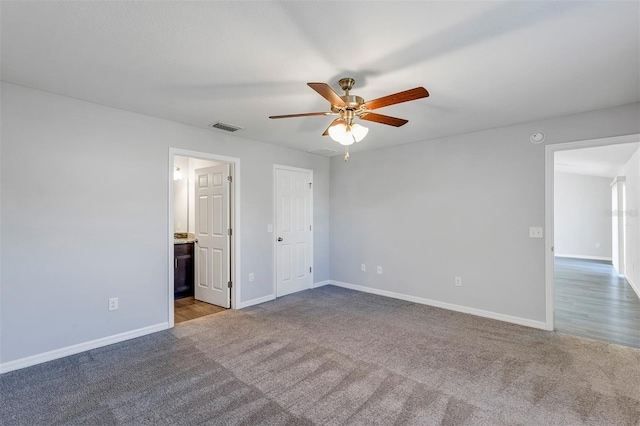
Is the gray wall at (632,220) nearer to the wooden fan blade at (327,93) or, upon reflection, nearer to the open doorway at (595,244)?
the open doorway at (595,244)

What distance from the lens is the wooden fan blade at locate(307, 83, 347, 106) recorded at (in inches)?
77.4

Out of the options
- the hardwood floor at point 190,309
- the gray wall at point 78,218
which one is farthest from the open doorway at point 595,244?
the gray wall at point 78,218

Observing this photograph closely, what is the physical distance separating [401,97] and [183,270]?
4.27m

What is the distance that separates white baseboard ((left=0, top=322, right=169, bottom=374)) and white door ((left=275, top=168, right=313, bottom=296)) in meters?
1.93

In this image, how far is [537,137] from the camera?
358 centimetres

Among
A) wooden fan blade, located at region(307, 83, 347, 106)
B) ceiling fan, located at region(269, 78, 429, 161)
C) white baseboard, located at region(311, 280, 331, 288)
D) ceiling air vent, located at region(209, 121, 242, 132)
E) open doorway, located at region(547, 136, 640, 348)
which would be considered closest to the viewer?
wooden fan blade, located at region(307, 83, 347, 106)

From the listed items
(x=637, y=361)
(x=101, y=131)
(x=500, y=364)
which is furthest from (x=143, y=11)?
(x=637, y=361)

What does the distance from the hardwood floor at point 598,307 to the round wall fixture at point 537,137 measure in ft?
7.19

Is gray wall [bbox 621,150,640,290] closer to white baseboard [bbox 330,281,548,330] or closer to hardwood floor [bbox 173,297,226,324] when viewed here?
white baseboard [bbox 330,281,548,330]

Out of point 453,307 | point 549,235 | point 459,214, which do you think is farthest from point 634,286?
point 459,214

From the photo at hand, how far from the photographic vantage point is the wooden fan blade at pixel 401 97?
79.6 inches

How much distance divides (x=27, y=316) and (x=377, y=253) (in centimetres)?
427

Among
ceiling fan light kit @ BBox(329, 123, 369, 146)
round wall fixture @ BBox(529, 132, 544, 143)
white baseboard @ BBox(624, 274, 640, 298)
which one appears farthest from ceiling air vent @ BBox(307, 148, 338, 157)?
white baseboard @ BBox(624, 274, 640, 298)

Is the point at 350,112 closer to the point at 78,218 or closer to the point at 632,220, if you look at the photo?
the point at 78,218
